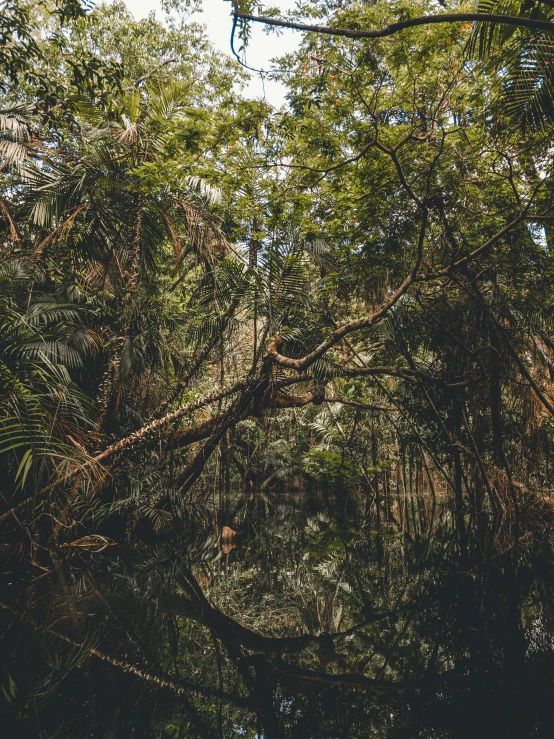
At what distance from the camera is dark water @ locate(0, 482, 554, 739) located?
7.36 feet

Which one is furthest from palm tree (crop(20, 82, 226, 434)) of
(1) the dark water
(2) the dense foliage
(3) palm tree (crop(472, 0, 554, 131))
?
(3) palm tree (crop(472, 0, 554, 131))

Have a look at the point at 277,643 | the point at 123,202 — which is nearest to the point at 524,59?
the point at 277,643

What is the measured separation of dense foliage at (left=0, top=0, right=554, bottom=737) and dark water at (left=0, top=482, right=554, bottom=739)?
26mm

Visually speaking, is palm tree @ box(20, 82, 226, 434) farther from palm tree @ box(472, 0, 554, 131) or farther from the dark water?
palm tree @ box(472, 0, 554, 131)

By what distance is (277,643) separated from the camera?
332 centimetres

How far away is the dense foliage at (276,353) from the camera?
2852 millimetres

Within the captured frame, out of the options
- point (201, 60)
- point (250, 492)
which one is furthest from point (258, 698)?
point (250, 492)

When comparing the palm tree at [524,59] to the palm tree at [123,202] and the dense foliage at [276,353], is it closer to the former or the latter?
the dense foliage at [276,353]

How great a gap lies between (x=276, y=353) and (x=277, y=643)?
416cm

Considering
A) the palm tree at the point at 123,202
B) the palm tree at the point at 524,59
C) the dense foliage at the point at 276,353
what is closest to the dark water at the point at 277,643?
the dense foliage at the point at 276,353

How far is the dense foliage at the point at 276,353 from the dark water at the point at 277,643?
26mm

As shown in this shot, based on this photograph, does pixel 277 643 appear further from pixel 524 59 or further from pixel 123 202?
pixel 123 202

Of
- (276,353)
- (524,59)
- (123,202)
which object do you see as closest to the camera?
(524,59)

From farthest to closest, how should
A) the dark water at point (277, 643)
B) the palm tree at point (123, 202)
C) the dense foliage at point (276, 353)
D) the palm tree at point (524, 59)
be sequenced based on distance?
the palm tree at point (123, 202), the palm tree at point (524, 59), the dense foliage at point (276, 353), the dark water at point (277, 643)
